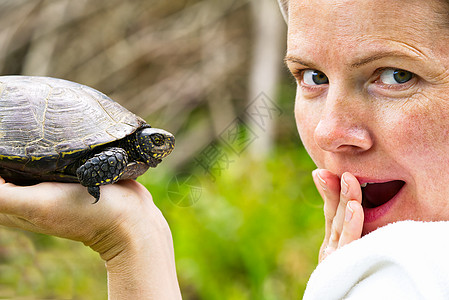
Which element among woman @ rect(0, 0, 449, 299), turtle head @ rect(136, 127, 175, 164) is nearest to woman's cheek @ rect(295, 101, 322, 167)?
woman @ rect(0, 0, 449, 299)

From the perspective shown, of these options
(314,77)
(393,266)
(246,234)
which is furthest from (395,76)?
(246,234)

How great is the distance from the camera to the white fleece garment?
681 millimetres

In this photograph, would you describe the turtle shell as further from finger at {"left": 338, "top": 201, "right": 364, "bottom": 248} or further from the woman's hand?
finger at {"left": 338, "top": 201, "right": 364, "bottom": 248}

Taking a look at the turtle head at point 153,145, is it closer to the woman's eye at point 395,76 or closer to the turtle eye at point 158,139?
the turtle eye at point 158,139

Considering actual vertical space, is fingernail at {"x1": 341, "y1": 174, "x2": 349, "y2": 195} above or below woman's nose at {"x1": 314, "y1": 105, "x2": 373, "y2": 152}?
below

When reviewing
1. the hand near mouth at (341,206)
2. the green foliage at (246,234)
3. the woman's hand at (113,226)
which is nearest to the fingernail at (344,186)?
the hand near mouth at (341,206)

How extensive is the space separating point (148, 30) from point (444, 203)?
3.36 meters

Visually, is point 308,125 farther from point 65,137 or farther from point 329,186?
point 65,137

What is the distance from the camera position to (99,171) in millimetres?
966

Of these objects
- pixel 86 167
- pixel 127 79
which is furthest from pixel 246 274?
pixel 127 79

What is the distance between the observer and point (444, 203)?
76cm

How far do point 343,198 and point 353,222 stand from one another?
Result: 0.04m

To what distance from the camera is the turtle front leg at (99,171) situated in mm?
966

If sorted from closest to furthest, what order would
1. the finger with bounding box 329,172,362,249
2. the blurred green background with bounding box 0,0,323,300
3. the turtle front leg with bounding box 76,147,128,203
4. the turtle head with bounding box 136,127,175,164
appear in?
the finger with bounding box 329,172,362,249
the turtle front leg with bounding box 76,147,128,203
the turtle head with bounding box 136,127,175,164
the blurred green background with bounding box 0,0,323,300
